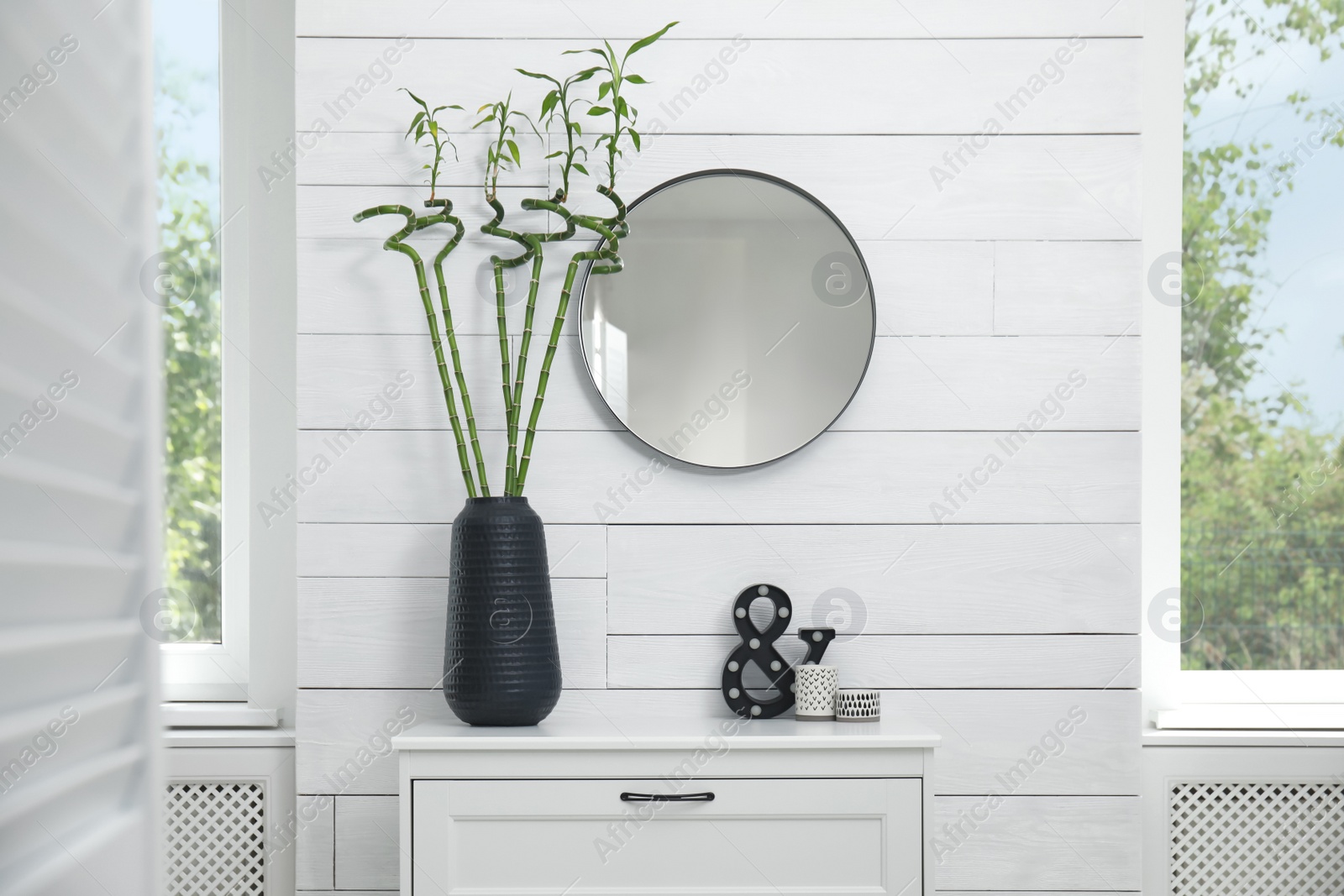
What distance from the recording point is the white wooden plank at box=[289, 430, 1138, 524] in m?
1.57

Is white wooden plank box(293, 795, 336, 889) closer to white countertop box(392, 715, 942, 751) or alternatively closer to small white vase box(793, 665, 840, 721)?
white countertop box(392, 715, 942, 751)

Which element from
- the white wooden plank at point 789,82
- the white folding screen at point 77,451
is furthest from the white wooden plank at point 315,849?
the white folding screen at point 77,451

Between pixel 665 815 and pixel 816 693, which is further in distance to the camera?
pixel 816 693

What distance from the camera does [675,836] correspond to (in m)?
1.30

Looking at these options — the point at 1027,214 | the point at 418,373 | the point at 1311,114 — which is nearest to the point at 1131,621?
the point at 1027,214

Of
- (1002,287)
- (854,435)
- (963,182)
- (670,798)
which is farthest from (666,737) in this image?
(963,182)

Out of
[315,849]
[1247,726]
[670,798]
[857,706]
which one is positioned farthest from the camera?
[1247,726]

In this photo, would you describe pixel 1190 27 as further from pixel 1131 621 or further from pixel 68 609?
pixel 68 609

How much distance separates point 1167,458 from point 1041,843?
2.30 ft

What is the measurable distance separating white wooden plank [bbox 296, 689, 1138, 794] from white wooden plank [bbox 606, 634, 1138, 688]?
0.06 feet

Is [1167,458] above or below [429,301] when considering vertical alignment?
below

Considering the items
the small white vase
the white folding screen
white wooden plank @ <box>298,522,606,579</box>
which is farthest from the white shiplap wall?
the white folding screen

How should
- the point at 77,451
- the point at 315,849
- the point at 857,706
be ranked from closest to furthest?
1. the point at 77,451
2. the point at 857,706
3. the point at 315,849

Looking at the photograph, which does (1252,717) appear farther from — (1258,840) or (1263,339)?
(1263,339)
